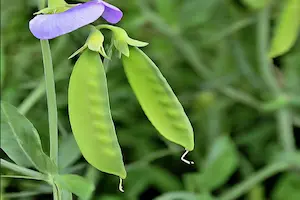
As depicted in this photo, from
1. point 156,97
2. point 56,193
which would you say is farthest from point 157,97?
point 56,193

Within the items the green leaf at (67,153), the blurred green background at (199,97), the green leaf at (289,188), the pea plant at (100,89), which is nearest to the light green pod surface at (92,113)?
the pea plant at (100,89)

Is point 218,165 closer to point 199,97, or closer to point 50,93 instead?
point 199,97

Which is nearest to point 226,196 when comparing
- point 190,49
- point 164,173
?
point 164,173

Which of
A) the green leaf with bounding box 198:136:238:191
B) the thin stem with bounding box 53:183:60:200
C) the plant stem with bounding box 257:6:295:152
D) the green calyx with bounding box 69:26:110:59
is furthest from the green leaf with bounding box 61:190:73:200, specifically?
the plant stem with bounding box 257:6:295:152

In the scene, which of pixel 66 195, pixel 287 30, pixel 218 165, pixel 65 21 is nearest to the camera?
pixel 65 21

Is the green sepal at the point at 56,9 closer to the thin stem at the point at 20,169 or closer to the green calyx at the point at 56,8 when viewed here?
the green calyx at the point at 56,8

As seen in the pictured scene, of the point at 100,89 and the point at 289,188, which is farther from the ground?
the point at 100,89

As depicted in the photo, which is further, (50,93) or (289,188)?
(289,188)
